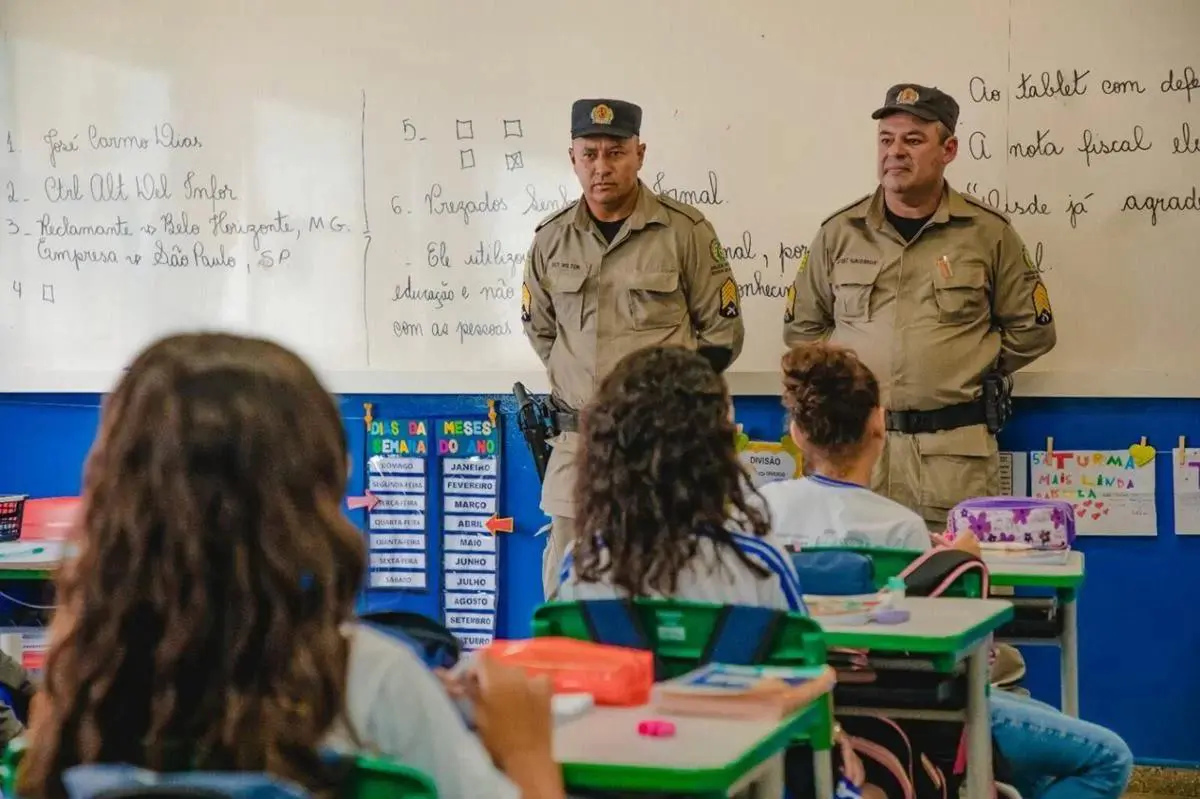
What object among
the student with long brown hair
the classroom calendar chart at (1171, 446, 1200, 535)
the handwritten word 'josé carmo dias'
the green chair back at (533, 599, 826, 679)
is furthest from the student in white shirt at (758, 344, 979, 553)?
the handwritten word 'josé carmo dias'

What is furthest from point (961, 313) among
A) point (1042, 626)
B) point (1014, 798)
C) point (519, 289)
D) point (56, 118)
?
point (56, 118)

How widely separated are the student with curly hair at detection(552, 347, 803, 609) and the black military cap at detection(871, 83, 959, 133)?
2.08 meters

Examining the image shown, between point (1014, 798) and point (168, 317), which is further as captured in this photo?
point (168, 317)

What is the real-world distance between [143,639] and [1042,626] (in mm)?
2679

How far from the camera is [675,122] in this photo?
4898mm

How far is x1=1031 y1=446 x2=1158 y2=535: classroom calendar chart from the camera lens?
14.8 feet

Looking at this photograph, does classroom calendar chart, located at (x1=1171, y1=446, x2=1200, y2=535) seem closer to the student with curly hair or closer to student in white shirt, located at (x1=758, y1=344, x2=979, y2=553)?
student in white shirt, located at (x1=758, y1=344, x2=979, y2=553)

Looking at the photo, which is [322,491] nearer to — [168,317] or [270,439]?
[270,439]

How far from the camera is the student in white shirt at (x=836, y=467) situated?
9.97ft

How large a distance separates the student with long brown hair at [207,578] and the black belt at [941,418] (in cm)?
327

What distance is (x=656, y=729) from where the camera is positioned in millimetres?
1704

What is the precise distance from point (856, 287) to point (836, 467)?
142cm

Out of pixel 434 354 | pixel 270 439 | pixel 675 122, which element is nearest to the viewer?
pixel 270 439

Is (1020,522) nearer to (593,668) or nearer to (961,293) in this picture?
(961,293)
